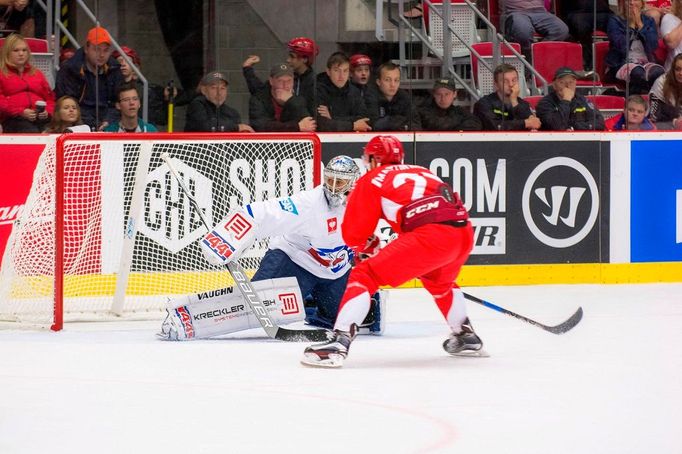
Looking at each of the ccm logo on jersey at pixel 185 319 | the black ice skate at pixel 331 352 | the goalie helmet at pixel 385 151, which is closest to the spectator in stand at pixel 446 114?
the ccm logo on jersey at pixel 185 319

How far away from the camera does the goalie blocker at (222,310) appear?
6324mm

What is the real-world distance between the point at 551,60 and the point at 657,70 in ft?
2.36

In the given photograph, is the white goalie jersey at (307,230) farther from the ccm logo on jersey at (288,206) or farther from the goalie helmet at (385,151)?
the goalie helmet at (385,151)

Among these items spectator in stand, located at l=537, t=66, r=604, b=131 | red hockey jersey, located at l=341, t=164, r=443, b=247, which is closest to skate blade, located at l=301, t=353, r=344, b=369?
red hockey jersey, located at l=341, t=164, r=443, b=247

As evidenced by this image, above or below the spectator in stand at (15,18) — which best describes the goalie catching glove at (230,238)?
below

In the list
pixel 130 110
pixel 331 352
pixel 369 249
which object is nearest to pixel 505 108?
pixel 130 110

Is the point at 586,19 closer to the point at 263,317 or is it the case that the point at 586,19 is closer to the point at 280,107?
the point at 280,107

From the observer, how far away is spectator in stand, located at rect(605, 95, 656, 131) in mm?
8867

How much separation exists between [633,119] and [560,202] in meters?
0.79

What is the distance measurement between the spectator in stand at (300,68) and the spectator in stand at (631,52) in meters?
2.16

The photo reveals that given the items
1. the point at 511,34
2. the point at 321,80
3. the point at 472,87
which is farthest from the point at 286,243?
the point at 511,34

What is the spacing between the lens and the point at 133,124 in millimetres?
8008

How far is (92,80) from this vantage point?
7945mm

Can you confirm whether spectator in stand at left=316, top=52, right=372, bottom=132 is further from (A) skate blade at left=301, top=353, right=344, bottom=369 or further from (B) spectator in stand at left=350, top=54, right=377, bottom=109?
(A) skate blade at left=301, top=353, right=344, bottom=369
